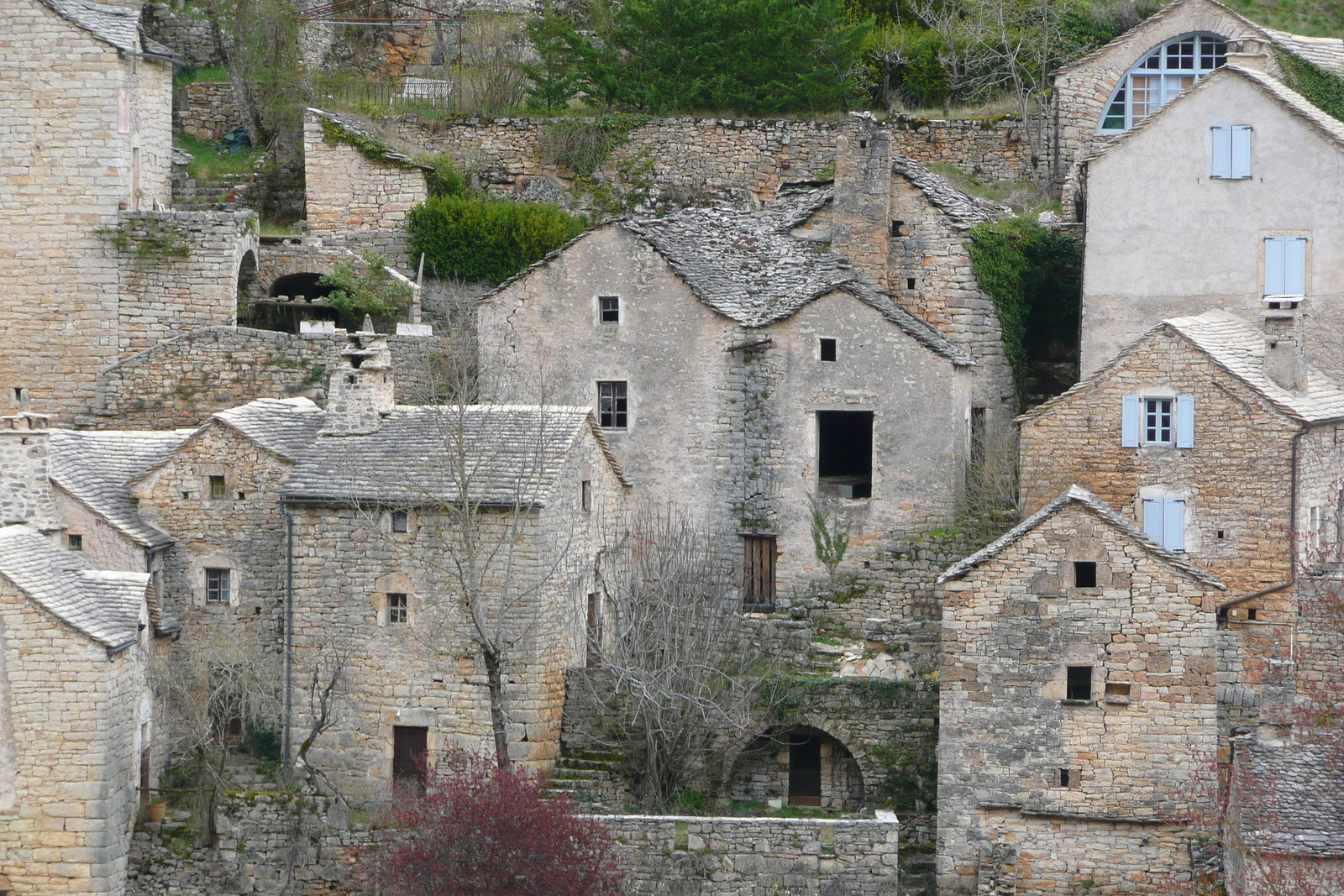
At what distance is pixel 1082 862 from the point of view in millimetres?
31359

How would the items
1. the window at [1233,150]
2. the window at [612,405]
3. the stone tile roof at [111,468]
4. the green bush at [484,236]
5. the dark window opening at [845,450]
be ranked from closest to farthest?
1. the stone tile roof at [111,468]
2. the window at [1233,150]
3. the dark window opening at [845,450]
4. the window at [612,405]
5. the green bush at [484,236]

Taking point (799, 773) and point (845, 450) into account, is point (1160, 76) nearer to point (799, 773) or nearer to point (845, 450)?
point (845, 450)

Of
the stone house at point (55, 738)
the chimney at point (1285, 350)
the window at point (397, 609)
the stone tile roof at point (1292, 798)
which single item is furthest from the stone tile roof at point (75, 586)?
the chimney at point (1285, 350)

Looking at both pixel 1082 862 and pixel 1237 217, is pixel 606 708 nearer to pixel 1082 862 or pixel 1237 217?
pixel 1082 862

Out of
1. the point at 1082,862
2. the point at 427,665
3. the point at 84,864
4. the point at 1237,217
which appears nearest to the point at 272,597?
the point at 427,665

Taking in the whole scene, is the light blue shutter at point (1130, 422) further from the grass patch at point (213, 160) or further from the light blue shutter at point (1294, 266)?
the grass patch at point (213, 160)

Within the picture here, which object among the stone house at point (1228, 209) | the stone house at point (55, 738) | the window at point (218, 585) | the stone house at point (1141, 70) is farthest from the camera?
the stone house at point (1141, 70)

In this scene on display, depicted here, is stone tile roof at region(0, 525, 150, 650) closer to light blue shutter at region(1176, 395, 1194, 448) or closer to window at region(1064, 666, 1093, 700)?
window at region(1064, 666, 1093, 700)

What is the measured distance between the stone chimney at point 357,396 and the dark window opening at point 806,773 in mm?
8226

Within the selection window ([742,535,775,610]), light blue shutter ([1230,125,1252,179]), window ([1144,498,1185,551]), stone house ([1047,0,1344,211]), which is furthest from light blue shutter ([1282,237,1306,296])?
window ([742,535,775,610])

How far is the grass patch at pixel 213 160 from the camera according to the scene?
4850 centimetres

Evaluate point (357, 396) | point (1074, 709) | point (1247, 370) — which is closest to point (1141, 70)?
point (1247, 370)

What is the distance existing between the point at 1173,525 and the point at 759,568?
7.38 m

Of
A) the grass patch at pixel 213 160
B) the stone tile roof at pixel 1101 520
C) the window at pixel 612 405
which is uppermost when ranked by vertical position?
the grass patch at pixel 213 160
